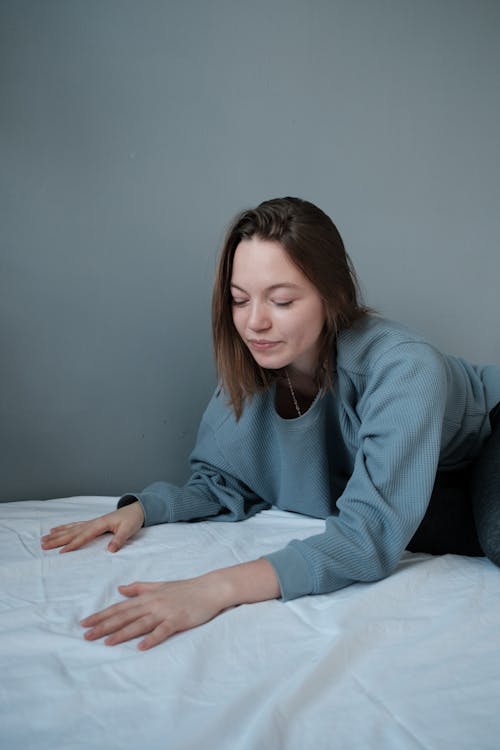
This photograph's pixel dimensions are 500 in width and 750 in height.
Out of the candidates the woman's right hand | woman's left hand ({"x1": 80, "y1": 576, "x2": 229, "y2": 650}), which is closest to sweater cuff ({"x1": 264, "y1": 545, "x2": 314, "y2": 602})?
woman's left hand ({"x1": 80, "y1": 576, "x2": 229, "y2": 650})

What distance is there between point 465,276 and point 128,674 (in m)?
1.62

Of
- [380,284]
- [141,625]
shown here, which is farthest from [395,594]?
[380,284]

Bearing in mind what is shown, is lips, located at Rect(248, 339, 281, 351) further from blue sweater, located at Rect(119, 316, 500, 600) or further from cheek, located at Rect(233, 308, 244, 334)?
blue sweater, located at Rect(119, 316, 500, 600)

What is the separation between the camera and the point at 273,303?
3.65 feet

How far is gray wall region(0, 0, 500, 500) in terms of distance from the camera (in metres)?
1.42

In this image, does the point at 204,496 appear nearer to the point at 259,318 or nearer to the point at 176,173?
the point at 259,318

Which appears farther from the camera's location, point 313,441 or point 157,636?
point 313,441

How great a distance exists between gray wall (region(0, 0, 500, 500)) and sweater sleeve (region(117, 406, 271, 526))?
269mm

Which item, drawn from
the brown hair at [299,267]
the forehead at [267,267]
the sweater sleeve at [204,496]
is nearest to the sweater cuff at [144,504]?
the sweater sleeve at [204,496]

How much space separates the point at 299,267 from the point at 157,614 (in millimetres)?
613

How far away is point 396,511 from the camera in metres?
0.99

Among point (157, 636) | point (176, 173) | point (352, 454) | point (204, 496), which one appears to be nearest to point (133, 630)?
point (157, 636)

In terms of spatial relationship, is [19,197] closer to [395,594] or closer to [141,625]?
[141,625]

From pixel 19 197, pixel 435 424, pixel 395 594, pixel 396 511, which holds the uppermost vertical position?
pixel 19 197
